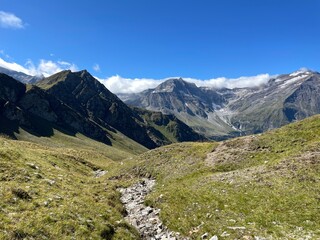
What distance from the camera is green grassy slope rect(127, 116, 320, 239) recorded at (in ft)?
71.4

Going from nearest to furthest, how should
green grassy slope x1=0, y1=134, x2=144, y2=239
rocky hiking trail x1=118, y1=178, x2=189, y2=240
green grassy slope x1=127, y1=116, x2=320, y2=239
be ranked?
green grassy slope x1=0, y1=134, x2=144, y2=239 < green grassy slope x1=127, y1=116, x2=320, y2=239 < rocky hiking trail x1=118, y1=178, x2=189, y2=240

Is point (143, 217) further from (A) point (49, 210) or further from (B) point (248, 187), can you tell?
(B) point (248, 187)

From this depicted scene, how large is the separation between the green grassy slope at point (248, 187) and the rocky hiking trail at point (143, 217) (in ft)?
2.55

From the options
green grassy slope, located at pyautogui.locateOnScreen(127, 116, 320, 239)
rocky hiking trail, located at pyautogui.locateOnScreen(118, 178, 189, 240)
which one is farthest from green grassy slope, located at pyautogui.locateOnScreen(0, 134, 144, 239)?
green grassy slope, located at pyautogui.locateOnScreen(127, 116, 320, 239)

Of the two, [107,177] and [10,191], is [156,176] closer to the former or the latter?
[107,177]

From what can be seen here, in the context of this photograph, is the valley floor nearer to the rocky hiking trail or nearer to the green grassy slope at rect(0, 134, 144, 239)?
the green grassy slope at rect(0, 134, 144, 239)

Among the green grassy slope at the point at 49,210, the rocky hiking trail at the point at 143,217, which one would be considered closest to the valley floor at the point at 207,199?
the green grassy slope at the point at 49,210

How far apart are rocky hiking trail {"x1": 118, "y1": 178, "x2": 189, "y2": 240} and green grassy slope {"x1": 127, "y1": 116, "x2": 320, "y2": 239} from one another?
2.55 feet

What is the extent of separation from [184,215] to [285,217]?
25.6ft

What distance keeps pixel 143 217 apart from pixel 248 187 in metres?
10.8

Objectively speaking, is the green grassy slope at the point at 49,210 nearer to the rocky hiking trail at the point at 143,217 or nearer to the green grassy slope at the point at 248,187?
the rocky hiking trail at the point at 143,217

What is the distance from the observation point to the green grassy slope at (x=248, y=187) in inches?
857

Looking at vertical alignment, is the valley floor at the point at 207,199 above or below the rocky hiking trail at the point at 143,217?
above

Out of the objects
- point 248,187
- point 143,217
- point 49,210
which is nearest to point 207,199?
point 248,187
